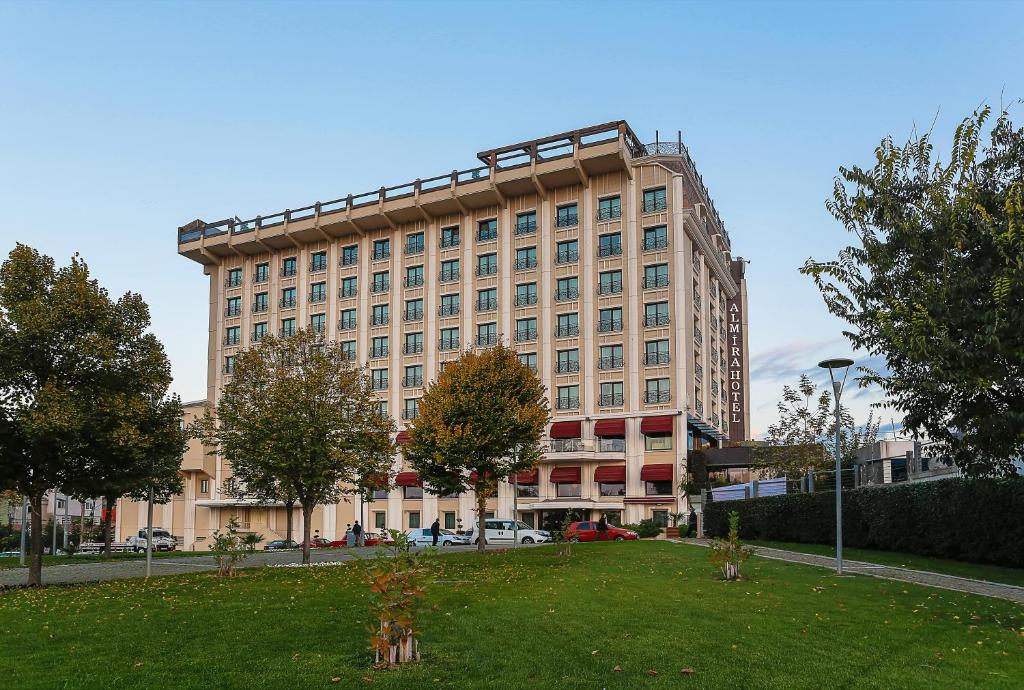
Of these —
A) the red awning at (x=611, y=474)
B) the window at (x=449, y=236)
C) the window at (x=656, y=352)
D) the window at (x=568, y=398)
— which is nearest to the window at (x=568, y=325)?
the window at (x=568, y=398)

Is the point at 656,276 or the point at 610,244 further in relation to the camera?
the point at 610,244

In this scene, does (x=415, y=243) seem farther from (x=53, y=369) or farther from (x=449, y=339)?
(x=53, y=369)

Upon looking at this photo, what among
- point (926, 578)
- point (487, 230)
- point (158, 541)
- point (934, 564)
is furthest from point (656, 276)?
point (158, 541)

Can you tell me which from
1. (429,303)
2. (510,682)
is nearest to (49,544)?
(429,303)

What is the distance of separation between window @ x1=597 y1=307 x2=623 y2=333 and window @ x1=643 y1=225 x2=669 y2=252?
488 centimetres

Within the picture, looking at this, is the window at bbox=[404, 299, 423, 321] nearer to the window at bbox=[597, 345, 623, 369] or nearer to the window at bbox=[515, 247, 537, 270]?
the window at bbox=[515, 247, 537, 270]

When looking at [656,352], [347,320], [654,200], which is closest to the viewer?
[656,352]

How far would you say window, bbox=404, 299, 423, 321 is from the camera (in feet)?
236

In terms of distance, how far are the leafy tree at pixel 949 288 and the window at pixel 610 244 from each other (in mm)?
48793

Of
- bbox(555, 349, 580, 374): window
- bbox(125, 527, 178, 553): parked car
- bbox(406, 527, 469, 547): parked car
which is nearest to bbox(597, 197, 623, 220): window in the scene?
bbox(555, 349, 580, 374): window

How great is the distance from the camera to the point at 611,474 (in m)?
62.4

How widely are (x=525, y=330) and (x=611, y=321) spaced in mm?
6730

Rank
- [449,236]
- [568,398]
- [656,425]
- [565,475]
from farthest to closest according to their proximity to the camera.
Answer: [449,236] → [568,398] → [565,475] → [656,425]

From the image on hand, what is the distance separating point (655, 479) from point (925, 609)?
151 ft
